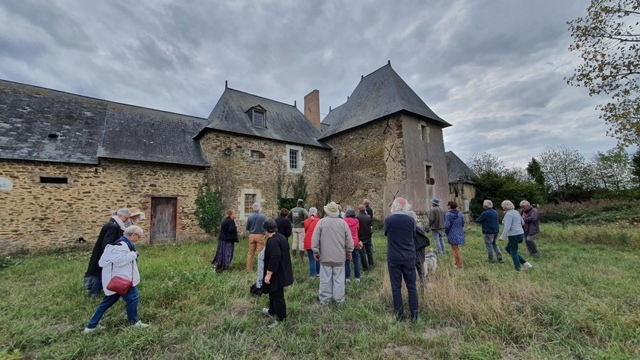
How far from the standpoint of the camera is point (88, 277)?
488cm

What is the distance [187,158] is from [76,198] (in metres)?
4.05

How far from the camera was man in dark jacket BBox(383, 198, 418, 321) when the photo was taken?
3842 millimetres

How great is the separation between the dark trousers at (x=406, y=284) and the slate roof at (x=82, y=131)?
10640 mm

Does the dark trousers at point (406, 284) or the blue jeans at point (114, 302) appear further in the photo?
the dark trousers at point (406, 284)

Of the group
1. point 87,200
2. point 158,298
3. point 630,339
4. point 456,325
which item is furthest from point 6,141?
point 630,339

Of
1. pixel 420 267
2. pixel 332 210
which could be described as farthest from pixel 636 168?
pixel 332 210

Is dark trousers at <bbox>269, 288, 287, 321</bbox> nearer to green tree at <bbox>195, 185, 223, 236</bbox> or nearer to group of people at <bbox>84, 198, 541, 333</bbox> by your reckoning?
group of people at <bbox>84, 198, 541, 333</bbox>

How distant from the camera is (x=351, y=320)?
3934 millimetres

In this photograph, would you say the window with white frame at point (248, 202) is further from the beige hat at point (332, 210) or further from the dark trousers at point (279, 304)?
the dark trousers at point (279, 304)

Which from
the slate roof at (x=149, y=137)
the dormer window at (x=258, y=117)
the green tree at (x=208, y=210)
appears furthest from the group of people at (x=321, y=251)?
the dormer window at (x=258, y=117)

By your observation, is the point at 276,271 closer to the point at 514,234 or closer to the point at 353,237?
the point at 353,237

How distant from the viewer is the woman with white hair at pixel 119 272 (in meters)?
3.41

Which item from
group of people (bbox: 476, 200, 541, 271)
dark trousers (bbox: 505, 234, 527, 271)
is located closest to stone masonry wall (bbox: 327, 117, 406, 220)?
group of people (bbox: 476, 200, 541, 271)

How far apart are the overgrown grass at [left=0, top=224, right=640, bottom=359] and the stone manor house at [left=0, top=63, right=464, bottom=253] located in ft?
Result: 15.5
